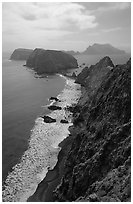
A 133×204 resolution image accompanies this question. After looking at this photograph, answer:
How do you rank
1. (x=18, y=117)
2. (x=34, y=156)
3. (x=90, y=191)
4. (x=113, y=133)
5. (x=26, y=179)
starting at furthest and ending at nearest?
1. (x=18, y=117)
2. (x=34, y=156)
3. (x=26, y=179)
4. (x=113, y=133)
5. (x=90, y=191)

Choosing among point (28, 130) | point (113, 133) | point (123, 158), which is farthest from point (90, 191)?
point (28, 130)

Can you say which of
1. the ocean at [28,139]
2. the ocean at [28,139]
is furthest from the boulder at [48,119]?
the ocean at [28,139]

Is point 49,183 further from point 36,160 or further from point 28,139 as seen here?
point 28,139

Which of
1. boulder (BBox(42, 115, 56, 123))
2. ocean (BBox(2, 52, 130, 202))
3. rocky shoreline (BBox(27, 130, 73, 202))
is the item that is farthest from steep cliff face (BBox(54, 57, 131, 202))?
boulder (BBox(42, 115, 56, 123))

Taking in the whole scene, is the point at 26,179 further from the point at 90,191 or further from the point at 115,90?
the point at 115,90

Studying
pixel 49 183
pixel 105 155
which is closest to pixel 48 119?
pixel 49 183

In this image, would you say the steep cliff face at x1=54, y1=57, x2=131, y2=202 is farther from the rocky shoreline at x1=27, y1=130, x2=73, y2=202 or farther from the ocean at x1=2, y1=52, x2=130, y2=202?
the ocean at x1=2, y1=52, x2=130, y2=202
